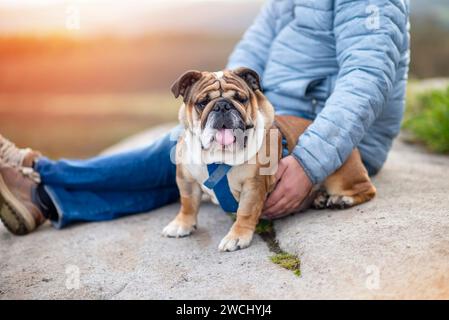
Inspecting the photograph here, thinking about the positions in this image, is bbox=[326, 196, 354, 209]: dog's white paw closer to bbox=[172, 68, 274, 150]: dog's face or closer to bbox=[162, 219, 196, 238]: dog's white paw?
bbox=[172, 68, 274, 150]: dog's face

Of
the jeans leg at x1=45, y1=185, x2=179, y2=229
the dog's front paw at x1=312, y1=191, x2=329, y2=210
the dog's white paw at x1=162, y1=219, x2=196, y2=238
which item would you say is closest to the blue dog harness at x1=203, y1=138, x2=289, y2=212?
the dog's white paw at x1=162, y1=219, x2=196, y2=238

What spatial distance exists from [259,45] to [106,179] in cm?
131

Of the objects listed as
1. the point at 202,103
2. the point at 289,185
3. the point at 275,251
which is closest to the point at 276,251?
the point at 275,251

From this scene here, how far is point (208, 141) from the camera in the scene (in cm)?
244

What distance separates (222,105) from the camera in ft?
7.87

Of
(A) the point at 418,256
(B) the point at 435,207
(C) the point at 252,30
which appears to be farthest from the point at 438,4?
(A) the point at 418,256

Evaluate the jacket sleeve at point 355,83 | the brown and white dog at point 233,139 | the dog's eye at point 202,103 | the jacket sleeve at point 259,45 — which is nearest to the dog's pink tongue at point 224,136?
the brown and white dog at point 233,139

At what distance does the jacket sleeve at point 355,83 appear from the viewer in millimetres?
2678

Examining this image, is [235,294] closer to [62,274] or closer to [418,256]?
[418,256]

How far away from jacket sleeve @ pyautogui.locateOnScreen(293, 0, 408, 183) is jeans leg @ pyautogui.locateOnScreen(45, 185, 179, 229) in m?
1.07

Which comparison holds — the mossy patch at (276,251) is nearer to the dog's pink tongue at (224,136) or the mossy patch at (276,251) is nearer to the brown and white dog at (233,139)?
→ the brown and white dog at (233,139)

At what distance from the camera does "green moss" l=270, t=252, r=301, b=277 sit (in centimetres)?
227

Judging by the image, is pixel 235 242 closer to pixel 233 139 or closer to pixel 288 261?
pixel 288 261

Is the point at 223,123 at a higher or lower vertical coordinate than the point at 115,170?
higher
